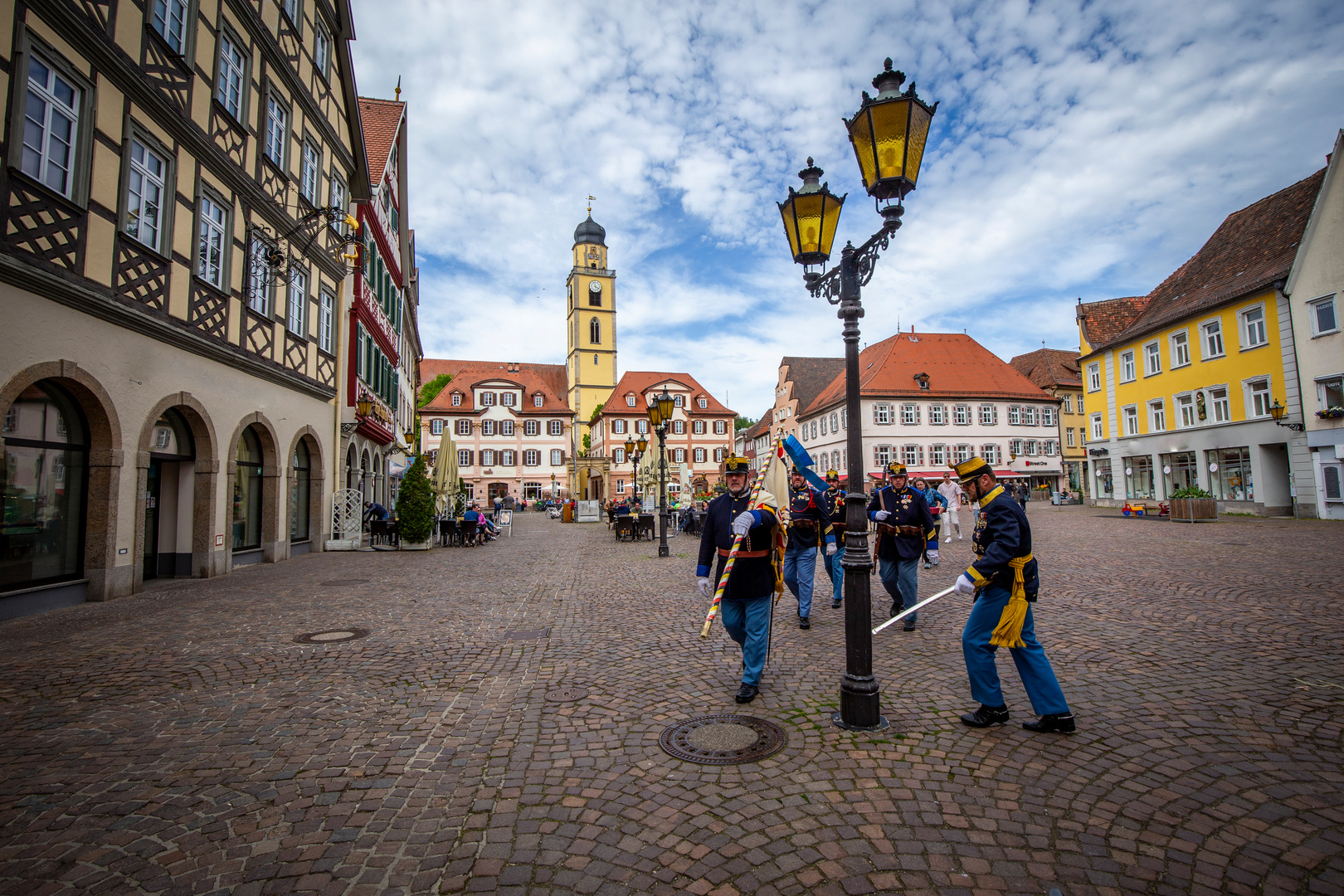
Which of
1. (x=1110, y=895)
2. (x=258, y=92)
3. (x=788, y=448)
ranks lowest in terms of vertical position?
(x=1110, y=895)

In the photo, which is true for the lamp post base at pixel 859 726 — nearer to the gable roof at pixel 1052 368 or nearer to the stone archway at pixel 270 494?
the stone archway at pixel 270 494

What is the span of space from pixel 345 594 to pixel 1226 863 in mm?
10712

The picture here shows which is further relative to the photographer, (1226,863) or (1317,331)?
(1317,331)

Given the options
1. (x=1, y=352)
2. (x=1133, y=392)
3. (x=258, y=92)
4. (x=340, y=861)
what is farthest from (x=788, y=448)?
(x=1133, y=392)

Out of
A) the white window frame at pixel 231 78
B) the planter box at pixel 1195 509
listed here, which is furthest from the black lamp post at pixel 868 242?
Answer: the planter box at pixel 1195 509

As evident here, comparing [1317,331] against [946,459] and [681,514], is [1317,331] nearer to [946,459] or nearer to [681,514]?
[681,514]

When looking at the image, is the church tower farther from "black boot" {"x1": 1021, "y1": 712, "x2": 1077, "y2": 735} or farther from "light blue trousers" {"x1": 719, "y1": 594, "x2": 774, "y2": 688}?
"black boot" {"x1": 1021, "y1": 712, "x2": 1077, "y2": 735}

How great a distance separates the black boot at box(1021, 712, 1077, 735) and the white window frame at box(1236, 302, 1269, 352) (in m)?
29.4

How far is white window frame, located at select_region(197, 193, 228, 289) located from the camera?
1184 centimetres

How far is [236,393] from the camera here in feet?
43.4

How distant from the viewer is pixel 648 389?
67562 mm

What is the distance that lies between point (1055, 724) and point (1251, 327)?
30351mm

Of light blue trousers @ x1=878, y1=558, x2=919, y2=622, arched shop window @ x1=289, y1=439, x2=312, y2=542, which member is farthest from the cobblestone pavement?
arched shop window @ x1=289, y1=439, x2=312, y2=542

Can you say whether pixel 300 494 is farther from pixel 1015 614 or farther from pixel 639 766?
pixel 1015 614
